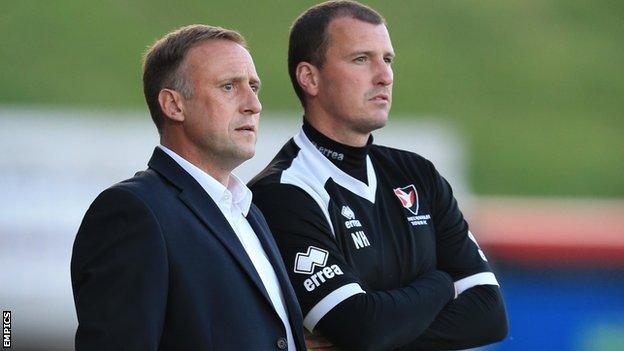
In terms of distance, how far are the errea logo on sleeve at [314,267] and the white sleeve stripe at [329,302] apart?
0.04 meters

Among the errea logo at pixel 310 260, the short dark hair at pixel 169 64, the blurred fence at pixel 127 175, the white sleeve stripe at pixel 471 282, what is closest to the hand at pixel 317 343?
the errea logo at pixel 310 260

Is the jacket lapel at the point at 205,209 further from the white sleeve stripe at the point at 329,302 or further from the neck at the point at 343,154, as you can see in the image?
the neck at the point at 343,154

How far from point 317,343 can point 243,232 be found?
50 cm

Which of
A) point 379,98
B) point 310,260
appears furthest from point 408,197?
point 310,260

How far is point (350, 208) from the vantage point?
3121mm

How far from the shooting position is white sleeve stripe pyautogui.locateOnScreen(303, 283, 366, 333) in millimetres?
2927

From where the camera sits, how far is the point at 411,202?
3.23 m

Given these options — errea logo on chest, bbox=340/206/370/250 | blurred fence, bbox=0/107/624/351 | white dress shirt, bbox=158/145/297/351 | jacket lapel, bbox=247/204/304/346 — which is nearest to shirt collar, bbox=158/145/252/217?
white dress shirt, bbox=158/145/297/351

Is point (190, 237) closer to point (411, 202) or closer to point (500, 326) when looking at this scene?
point (411, 202)

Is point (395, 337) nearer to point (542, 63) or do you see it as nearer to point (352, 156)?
point (352, 156)

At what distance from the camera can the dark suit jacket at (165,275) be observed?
226 cm

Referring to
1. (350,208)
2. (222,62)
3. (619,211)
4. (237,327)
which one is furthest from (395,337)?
(619,211)

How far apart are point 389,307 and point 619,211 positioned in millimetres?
8343

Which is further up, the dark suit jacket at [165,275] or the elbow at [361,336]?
the dark suit jacket at [165,275]
